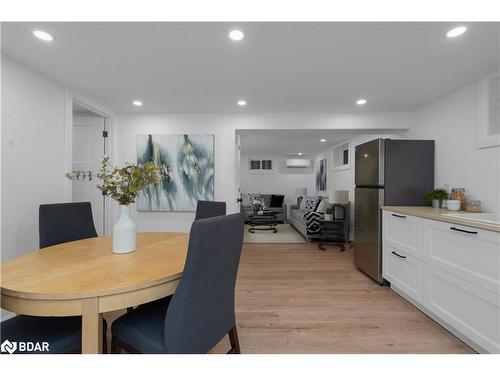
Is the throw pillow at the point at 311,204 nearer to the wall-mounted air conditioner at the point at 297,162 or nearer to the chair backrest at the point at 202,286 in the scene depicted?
the wall-mounted air conditioner at the point at 297,162

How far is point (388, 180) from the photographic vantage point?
9.09ft

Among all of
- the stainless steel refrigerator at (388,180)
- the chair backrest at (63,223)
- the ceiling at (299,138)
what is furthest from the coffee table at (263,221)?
the chair backrest at (63,223)

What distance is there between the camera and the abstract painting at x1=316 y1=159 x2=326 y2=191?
7.12 m

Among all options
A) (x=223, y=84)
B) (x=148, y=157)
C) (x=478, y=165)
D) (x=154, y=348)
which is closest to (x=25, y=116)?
(x=148, y=157)

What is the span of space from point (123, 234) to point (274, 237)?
13.4 feet

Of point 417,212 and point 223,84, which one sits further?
point 223,84

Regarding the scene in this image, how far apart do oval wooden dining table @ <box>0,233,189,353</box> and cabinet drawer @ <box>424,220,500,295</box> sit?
1.96 meters

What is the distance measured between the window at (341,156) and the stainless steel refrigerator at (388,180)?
243cm

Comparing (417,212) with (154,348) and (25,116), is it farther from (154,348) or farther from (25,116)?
(25,116)

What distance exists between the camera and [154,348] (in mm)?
1098

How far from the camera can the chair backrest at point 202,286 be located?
102cm

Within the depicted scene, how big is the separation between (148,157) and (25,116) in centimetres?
149

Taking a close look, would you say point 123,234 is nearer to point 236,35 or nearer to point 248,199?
point 236,35

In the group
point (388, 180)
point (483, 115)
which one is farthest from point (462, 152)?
point (388, 180)
